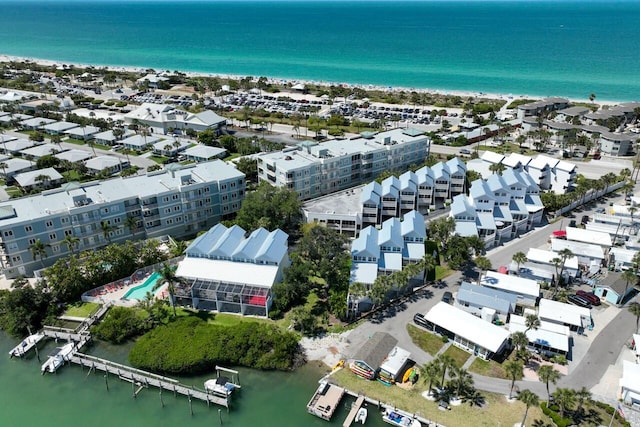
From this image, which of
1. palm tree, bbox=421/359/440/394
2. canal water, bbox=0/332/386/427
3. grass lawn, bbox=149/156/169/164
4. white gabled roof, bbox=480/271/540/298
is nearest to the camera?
palm tree, bbox=421/359/440/394

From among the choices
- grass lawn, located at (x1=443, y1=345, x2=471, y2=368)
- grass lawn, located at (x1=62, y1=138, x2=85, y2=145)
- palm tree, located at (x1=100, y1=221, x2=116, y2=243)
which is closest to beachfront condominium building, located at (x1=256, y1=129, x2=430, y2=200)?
palm tree, located at (x1=100, y1=221, x2=116, y2=243)

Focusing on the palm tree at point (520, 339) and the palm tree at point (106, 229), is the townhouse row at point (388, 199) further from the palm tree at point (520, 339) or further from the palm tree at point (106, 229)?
the palm tree at point (520, 339)

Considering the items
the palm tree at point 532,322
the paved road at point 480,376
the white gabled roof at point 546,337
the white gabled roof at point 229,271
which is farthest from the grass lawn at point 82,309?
the palm tree at point 532,322

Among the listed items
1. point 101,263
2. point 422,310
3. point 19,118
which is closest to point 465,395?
point 422,310

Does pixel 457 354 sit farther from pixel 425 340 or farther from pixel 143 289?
pixel 143 289

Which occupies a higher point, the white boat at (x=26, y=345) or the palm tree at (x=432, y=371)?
the palm tree at (x=432, y=371)

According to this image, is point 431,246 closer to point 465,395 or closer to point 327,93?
point 465,395

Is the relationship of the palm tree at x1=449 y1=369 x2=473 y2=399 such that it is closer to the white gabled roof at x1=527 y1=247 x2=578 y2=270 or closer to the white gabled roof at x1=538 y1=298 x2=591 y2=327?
the white gabled roof at x1=538 y1=298 x2=591 y2=327
